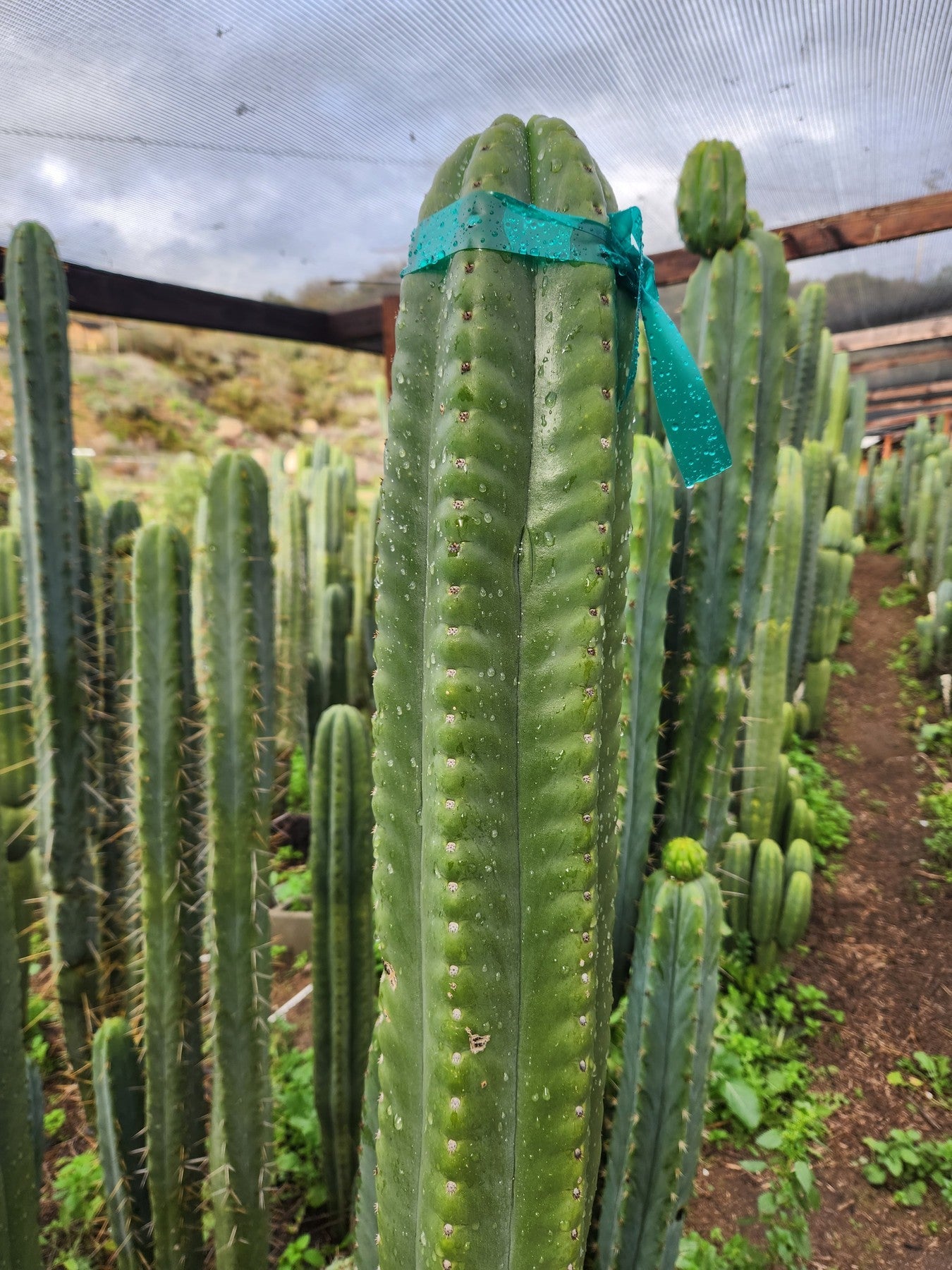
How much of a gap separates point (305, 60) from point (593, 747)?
10.2 ft

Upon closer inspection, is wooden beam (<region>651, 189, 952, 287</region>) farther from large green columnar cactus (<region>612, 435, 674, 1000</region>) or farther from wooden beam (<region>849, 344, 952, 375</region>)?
wooden beam (<region>849, 344, 952, 375</region>)

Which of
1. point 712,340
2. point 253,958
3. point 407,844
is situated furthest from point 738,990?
point 407,844

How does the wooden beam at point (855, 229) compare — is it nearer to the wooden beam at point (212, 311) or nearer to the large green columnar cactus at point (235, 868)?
the wooden beam at point (212, 311)

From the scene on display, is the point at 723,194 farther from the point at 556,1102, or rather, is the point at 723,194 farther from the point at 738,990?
the point at 738,990

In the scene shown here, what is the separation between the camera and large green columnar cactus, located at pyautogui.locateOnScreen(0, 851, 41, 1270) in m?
1.15

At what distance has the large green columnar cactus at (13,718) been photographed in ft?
7.95

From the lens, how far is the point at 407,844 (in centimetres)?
87

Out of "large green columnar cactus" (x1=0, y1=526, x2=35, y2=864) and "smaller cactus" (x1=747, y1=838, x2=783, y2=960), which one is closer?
"large green columnar cactus" (x1=0, y1=526, x2=35, y2=864)

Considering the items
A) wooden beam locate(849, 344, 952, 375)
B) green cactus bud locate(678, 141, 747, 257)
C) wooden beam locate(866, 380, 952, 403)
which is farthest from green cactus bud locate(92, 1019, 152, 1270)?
wooden beam locate(866, 380, 952, 403)

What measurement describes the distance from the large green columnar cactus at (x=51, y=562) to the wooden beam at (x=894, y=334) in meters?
6.71

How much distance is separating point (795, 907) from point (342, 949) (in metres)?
2.01

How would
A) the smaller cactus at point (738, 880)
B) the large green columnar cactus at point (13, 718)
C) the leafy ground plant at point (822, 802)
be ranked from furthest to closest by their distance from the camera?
the leafy ground plant at point (822, 802)
the smaller cactus at point (738, 880)
the large green columnar cactus at point (13, 718)

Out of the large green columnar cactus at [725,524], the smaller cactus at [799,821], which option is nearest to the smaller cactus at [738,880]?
the smaller cactus at [799,821]

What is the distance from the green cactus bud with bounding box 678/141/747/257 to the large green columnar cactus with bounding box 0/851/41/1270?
2071 millimetres
